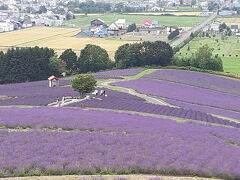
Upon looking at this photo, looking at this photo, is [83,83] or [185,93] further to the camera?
[185,93]

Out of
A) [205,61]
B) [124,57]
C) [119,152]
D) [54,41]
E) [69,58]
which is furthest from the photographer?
[54,41]

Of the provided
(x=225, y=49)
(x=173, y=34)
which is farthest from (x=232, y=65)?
(x=173, y=34)

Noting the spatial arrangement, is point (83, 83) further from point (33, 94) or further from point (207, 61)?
point (207, 61)

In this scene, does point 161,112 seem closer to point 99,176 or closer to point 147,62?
point 99,176

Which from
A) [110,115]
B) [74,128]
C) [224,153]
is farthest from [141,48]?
[224,153]

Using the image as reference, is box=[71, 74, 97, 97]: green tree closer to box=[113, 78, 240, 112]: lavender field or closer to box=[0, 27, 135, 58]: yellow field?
box=[113, 78, 240, 112]: lavender field

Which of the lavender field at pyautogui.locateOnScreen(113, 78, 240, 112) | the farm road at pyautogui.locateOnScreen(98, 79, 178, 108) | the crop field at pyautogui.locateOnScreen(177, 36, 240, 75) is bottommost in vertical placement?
the crop field at pyautogui.locateOnScreen(177, 36, 240, 75)

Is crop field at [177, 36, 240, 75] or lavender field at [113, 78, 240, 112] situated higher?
lavender field at [113, 78, 240, 112]

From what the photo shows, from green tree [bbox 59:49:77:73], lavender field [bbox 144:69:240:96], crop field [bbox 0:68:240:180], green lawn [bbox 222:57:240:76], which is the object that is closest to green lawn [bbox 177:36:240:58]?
green lawn [bbox 222:57:240:76]

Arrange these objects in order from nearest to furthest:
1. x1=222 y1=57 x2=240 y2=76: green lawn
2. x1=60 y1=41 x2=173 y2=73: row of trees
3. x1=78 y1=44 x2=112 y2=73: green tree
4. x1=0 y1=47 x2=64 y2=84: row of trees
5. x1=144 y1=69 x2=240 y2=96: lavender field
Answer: x1=144 y1=69 x2=240 y2=96: lavender field < x1=0 y1=47 x2=64 y2=84: row of trees < x1=78 y1=44 x2=112 y2=73: green tree < x1=60 y1=41 x2=173 y2=73: row of trees < x1=222 y1=57 x2=240 y2=76: green lawn
